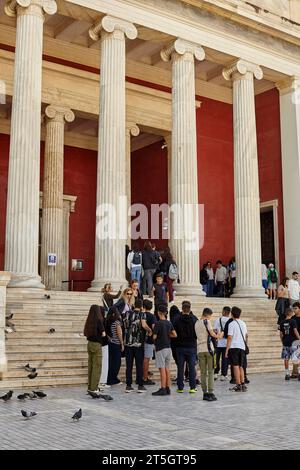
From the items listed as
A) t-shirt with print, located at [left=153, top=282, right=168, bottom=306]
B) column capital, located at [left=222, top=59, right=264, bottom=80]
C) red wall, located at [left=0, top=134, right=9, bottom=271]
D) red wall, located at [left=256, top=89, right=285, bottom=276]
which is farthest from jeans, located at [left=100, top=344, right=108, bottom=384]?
red wall, located at [left=256, top=89, right=285, bottom=276]

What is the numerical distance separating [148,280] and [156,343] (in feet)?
20.7

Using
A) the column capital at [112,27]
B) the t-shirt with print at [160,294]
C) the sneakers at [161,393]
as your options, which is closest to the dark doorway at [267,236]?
the column capital at [112,27]

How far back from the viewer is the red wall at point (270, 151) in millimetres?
21250

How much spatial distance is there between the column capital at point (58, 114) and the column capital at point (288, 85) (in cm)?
751

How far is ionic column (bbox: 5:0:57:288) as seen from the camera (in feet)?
46.2

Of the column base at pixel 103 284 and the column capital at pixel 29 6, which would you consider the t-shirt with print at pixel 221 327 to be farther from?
the column capital at pixel 29 6

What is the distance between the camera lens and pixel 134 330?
9.51 m

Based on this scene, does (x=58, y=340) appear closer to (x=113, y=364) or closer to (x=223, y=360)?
(x=113, y=364)

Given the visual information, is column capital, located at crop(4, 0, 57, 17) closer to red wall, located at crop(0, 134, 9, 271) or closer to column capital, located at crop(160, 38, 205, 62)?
column capital, located at crop(160, 38, 205, 62)

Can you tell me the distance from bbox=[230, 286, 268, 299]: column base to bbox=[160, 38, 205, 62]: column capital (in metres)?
7.22

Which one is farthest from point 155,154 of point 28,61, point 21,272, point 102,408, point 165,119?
point 102,408

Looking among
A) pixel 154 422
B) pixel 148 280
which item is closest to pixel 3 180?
pixel 148 280

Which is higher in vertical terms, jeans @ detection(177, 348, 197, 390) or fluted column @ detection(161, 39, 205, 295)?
fluted column @ detection(161, 39, 205, 295)

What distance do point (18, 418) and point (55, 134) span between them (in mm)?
13892
